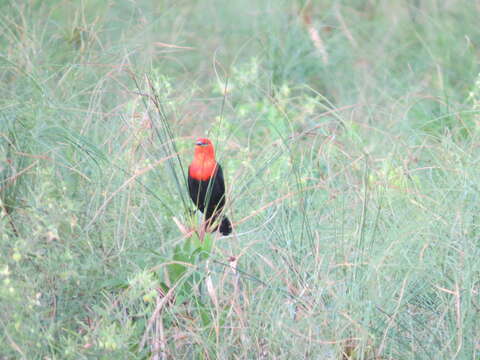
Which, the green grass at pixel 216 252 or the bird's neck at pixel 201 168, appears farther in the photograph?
the bird's neck at pixel 201 168

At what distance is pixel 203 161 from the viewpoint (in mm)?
3293

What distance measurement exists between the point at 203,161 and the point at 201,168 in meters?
0.07

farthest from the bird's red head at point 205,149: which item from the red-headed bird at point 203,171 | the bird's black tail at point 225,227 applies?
the bird's black tail at point 225,227

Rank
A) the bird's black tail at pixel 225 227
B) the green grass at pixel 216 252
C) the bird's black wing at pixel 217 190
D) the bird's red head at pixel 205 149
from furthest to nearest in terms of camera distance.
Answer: the bird's black wing at pixel 217 190
the bird's red head at pixel 205 149
the bird's black tail at pixel 225 227
the green grass at pixel 216 252

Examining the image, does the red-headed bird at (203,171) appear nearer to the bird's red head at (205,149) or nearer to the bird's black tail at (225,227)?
the bird's red head at (205,149)

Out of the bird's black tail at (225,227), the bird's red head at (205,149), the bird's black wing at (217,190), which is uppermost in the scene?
the bird's red head at (205,149)

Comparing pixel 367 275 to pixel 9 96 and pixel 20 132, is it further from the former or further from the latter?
pixel 9 96

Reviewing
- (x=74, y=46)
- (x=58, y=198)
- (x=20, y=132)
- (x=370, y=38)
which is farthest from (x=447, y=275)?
(x=370, y=38)

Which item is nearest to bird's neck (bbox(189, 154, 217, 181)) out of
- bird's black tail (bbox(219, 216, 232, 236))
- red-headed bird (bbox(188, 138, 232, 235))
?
red-headed bird (bbox(188, 138, 232, 235))

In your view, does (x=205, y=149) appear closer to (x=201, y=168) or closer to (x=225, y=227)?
(x=201, y=168)

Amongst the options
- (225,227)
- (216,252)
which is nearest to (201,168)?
(225,227)

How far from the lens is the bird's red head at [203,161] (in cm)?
327

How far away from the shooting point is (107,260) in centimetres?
256

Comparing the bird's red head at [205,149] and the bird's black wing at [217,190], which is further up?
the bird's red head at [205,149]
